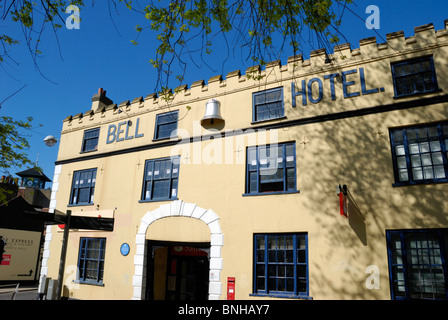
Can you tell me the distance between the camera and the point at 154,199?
14.7 m

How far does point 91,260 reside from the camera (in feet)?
51.6

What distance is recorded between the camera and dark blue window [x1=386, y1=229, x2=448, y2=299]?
9227 mm

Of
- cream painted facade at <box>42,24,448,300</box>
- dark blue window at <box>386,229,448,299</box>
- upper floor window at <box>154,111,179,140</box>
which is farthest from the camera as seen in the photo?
upper floor window at <box>154,111,179,140</box>

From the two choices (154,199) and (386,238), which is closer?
(386,238)

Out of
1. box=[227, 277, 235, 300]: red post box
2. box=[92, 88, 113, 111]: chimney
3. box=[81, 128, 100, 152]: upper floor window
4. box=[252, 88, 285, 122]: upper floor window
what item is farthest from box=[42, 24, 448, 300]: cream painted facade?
box=[92, 88, 113, 111]: chimney

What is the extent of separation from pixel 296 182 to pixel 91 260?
1043 centimetres

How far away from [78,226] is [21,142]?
4012mm

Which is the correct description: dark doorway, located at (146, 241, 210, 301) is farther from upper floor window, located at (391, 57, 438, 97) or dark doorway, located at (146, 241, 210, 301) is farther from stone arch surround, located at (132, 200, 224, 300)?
upper floor window, located at (391, 57, 438, 97)

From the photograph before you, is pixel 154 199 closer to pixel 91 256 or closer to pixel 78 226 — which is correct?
pixel 78 226

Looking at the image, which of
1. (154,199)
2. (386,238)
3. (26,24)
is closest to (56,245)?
(154,199)

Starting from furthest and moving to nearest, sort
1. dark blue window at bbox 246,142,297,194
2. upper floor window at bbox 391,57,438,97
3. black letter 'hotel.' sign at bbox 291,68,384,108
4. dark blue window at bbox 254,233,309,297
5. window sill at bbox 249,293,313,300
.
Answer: dark blue window at bbox 246,142,297,194, black letter 'hotel.' sign at bbox 291,68,384,108, dark blue window at bbox 254,233,309,297, upper floor window at bbox 391,57,438,97, window sill at bbox 249,293,313,300

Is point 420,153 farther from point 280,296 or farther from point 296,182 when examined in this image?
point 280,296

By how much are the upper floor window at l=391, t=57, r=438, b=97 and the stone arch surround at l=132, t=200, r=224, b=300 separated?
26.5ft

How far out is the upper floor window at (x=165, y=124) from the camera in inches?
608
